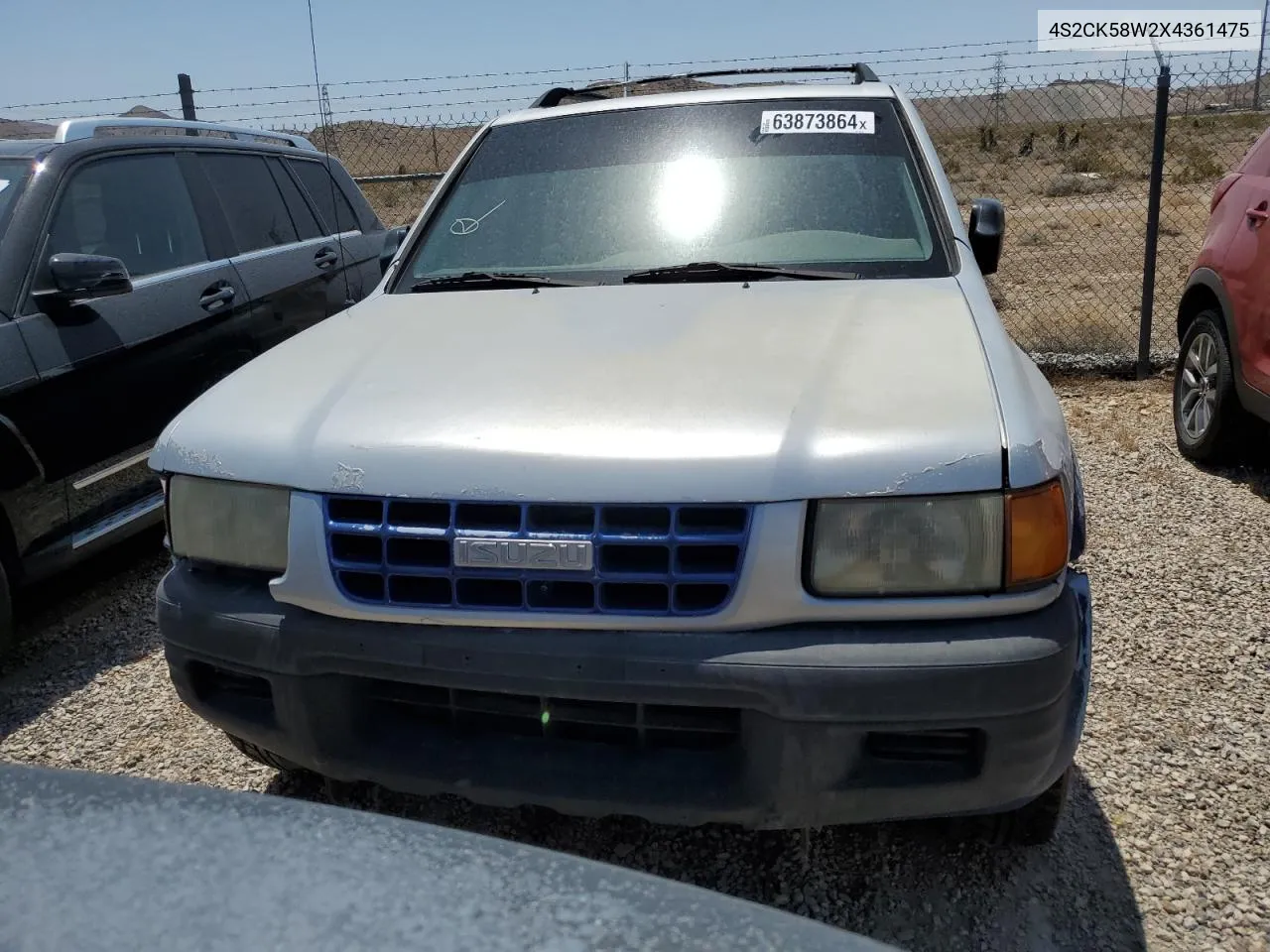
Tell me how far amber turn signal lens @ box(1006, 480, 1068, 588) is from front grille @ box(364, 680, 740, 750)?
560 millimetres

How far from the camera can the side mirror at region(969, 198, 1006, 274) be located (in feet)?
10.5

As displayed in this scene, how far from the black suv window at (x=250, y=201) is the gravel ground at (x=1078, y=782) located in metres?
1.64

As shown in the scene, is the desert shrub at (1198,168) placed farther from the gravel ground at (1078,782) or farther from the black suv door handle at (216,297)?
the black suv door handle at (216,297)

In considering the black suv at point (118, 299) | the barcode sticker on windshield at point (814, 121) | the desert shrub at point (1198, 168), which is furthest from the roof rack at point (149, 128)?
the desert shrub at point (1198, 168)

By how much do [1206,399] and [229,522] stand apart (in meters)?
4.60

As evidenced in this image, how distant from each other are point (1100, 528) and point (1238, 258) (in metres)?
1.48

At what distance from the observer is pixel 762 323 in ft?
7.93

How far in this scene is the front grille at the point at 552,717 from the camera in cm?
190

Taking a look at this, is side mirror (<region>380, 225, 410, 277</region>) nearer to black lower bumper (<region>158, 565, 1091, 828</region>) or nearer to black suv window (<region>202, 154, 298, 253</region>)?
black suv window (<region>202, 154, 298, 253</region>)

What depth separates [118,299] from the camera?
399cm

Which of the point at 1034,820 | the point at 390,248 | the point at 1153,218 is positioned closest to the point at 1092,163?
the point at 1153,218

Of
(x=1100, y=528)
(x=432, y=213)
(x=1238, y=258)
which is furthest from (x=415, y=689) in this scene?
(x=1238, y=258)

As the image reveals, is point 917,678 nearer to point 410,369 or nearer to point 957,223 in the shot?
point 410,369

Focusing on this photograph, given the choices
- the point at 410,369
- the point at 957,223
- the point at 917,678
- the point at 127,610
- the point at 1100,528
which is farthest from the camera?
the point at 1100,528
